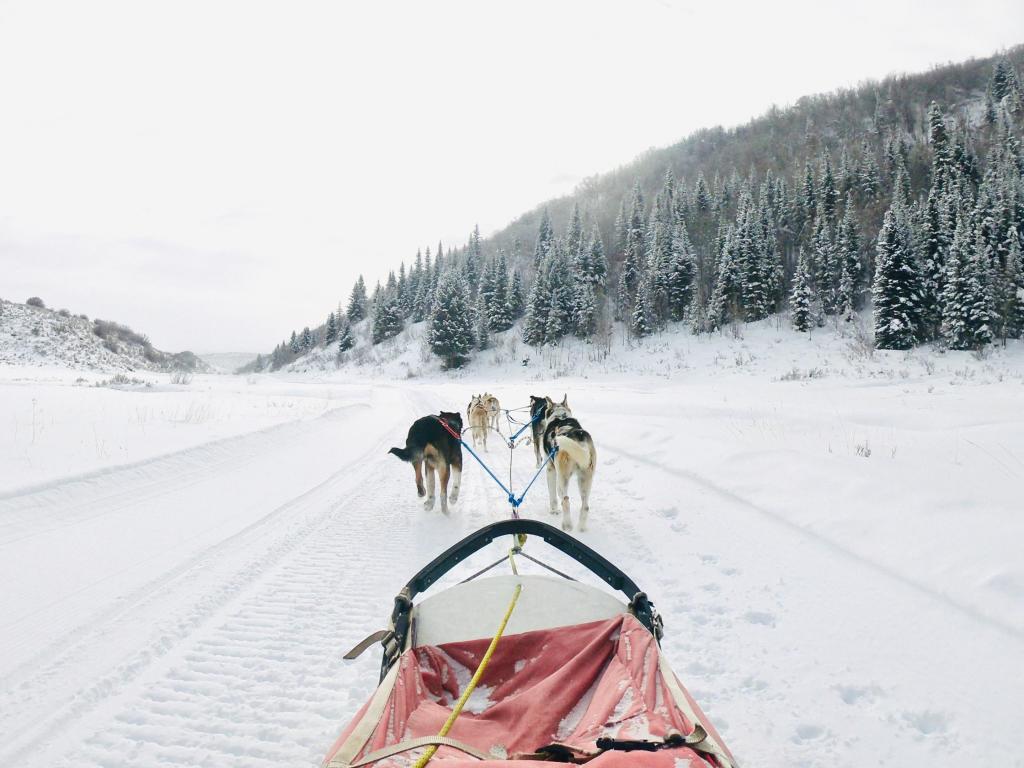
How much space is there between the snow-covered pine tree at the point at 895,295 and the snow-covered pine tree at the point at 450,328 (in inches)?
1499

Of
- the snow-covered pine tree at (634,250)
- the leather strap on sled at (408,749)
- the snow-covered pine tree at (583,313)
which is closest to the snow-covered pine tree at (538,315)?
the snow-covered pine tree at (583,313)

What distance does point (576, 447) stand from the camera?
5699mm

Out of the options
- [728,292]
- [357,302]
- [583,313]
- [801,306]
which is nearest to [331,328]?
[357,302]

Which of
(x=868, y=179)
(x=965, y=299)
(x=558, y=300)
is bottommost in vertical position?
(x=965, y=299)

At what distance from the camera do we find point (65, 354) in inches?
1545

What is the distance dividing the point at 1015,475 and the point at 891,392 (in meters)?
12.0

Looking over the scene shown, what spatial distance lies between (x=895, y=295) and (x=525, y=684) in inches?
1888

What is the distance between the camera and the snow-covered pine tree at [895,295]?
38.8 meters

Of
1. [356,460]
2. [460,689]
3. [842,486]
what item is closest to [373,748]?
[460,689]

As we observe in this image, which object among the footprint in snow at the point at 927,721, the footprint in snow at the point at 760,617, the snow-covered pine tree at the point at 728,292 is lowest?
the footprint in snow at the point at 760,617

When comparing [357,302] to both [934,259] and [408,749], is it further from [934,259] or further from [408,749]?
[408,749]

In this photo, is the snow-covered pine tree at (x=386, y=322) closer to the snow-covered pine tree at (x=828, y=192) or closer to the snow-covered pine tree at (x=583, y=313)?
the snow-covered pine tree at (x=583, y=313)

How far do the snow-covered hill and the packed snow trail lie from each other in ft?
129

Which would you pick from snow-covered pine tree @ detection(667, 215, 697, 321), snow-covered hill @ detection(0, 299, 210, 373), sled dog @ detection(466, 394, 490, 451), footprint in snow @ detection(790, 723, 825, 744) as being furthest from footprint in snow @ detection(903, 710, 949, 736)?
snow-covered pine tree @ detection(667, 215, 697, 321)
